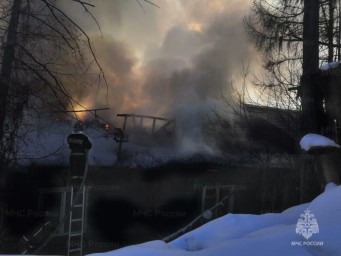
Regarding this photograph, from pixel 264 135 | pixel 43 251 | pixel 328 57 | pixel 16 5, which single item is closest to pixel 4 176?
pixel 43 251

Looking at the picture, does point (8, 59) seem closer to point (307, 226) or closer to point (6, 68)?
point (6, 68)

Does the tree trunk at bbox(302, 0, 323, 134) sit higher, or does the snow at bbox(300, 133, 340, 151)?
the tree trunk at bbox(302, 0, 323, 134)

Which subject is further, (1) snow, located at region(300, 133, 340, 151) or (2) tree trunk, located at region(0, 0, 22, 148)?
(2) tree trunk, located at region(0, 0, 22, 148)

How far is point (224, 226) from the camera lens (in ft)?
9.39

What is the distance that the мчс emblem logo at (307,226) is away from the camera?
7.43 feet

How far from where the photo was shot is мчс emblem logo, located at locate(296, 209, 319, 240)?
89.1 inches

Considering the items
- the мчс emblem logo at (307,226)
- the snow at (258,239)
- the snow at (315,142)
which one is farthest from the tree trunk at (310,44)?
the мчс emblem logo at (307,226)

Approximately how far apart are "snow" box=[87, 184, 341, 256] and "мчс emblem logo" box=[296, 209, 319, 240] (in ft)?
0.08

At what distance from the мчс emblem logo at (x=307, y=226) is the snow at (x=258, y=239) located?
0.02 metres

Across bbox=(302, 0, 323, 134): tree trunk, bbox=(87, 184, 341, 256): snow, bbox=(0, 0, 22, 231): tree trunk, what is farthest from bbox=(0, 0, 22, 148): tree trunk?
bbox=(302, 0, 323, 134): tree trunk

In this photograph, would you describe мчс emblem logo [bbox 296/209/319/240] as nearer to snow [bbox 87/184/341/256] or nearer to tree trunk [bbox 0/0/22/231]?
snow [bbox 87/184/341/256]

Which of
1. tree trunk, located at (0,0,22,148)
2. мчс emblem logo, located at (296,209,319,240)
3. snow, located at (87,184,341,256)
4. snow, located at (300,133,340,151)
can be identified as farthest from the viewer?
tree trunk, located at (0,0,22,148)

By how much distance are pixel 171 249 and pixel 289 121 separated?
10090 mm

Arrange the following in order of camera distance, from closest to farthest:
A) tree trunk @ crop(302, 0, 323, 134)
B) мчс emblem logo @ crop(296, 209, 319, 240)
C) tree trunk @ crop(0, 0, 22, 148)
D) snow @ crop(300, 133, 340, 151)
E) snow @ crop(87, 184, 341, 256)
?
snow @ crop(87, 184, 341, 256) → мчс emblem logo @ crop(296, 209, 319, 240) → snow @ crop(300, 133, 340, 151) → tree trunk @ crop(0, 0, 22, 148) → tree trunk @ crop(302, 0, 323, 134)
